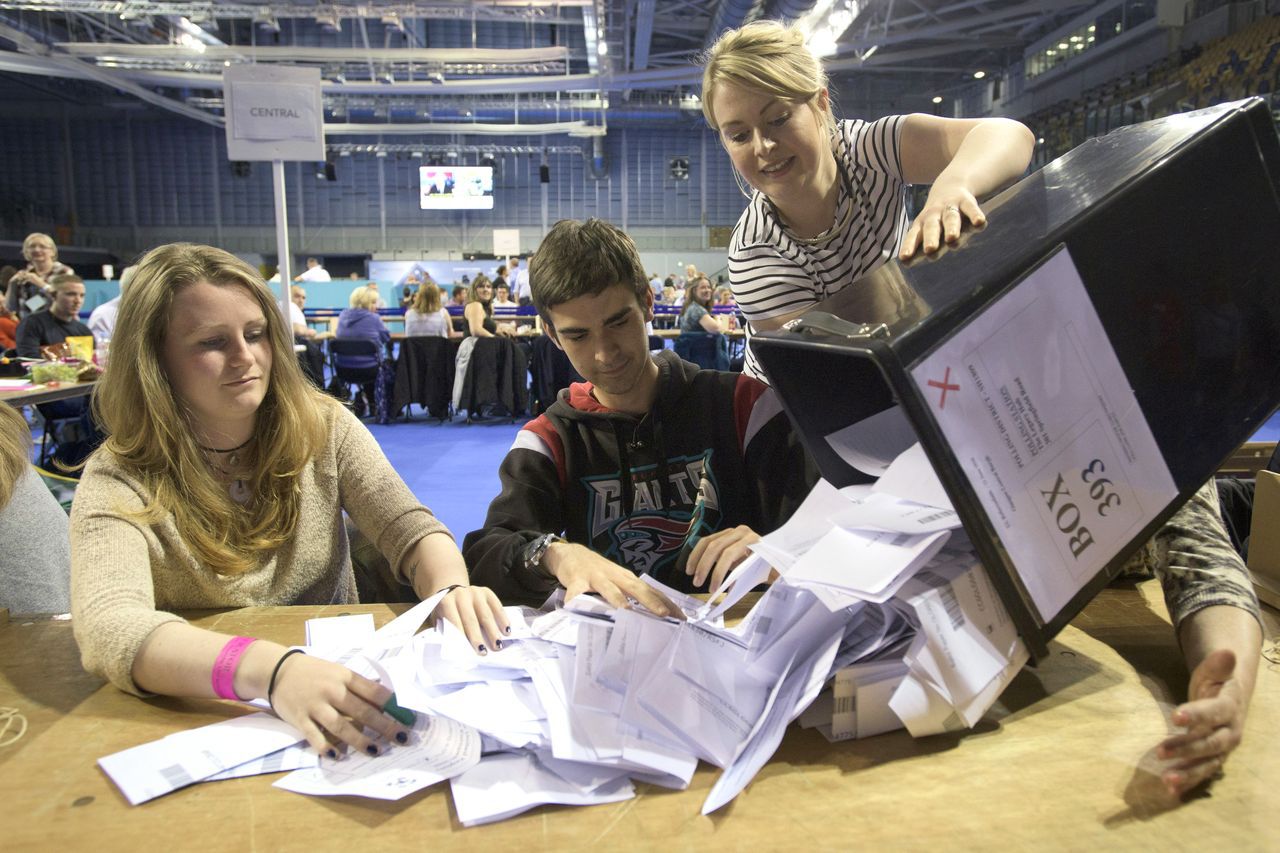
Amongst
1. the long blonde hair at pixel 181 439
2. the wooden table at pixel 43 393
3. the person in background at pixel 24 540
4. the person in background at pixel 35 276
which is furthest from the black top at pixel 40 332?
the long blonde hair at pixel 181 439

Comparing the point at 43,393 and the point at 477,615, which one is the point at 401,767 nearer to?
the point at 477,615

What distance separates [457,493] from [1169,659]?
371cm

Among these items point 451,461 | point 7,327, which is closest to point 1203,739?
point 451,461

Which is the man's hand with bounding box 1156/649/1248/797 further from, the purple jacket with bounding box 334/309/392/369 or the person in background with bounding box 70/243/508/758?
the purple jacket with bounding box 334/309/392/369

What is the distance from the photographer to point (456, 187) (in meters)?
→ 17.2

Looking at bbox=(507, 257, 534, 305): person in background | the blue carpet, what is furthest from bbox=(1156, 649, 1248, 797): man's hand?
bbox=(507, 257, 534, 305): person in background

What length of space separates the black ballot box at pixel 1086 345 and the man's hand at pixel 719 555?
0.22 m

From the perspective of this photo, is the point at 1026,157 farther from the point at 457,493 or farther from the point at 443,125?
the point at 443,125

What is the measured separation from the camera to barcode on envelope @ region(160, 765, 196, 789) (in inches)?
25.1

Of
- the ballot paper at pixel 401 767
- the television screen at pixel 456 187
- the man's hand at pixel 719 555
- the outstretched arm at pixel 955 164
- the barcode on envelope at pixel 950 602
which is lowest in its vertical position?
the ballot paper at pixel 401 767

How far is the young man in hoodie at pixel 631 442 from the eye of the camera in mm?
1310

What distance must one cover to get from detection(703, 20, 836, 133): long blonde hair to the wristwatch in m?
0.78

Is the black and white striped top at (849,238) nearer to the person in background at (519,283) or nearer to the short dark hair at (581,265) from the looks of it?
the short dark hair at (581,265)

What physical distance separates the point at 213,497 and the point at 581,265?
63 centimetres
